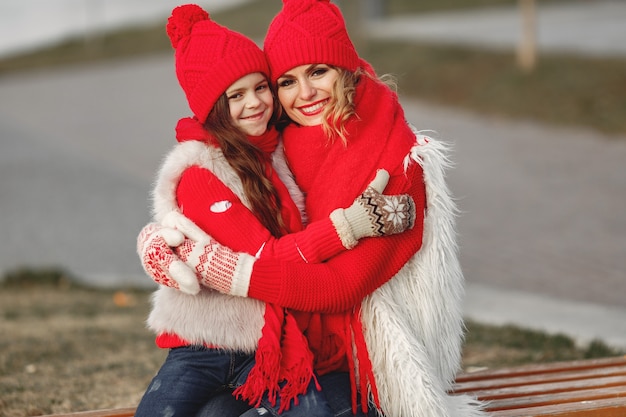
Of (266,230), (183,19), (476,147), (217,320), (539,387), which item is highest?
(183,19)

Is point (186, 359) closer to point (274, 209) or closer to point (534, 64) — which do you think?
point (274, 209)

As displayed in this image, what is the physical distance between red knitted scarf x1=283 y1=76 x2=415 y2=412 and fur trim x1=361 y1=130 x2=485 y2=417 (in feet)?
0.16

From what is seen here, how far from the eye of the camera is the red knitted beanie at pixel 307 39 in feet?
10.2

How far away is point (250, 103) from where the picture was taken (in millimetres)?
3109

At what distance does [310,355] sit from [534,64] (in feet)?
35.3

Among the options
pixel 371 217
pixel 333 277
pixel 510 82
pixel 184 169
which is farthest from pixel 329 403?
pixel 510 82

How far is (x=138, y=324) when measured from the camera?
617cm

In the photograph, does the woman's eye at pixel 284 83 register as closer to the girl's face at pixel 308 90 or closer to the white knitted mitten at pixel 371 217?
the girl's face at pixel 308 90

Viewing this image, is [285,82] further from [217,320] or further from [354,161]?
[217,320]

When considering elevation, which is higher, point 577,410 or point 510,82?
point 577,410

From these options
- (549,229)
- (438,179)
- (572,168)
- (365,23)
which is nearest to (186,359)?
(438,179)

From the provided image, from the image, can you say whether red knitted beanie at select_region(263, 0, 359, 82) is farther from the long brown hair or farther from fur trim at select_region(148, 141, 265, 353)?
fur trim at select_region(148, 141, 265, 353)

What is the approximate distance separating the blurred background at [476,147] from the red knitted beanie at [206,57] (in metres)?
0.74

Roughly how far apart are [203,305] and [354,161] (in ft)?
2.31
